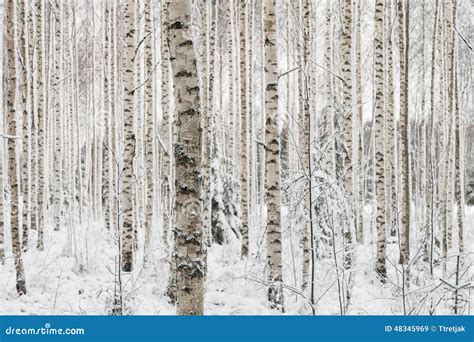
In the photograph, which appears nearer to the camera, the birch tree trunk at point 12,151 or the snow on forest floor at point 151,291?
the snow on forest floor at point 151,291

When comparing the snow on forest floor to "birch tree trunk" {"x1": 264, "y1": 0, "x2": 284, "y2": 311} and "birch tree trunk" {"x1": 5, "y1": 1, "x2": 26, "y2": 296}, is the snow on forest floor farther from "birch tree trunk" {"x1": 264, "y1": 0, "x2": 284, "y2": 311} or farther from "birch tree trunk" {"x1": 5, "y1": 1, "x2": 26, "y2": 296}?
"birch tree trunk" {"x1": 5, "y1": 1, "x2": 26, "y2": 296}

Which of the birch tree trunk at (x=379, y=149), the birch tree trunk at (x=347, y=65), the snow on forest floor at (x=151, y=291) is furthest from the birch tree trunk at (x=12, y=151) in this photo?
the birch tree trunk at (x=379, y=149)

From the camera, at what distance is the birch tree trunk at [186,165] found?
369 centimetres

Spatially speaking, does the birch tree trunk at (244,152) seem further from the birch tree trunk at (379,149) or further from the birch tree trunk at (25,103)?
the birch tree trunk at (25,103)

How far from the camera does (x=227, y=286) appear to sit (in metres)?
7.44

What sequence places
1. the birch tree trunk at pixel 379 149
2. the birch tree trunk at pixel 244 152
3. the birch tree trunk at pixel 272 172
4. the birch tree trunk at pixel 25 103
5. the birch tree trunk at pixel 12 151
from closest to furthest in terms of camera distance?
the birch tree trunk at pixel 272 172 < the birch tree trunk at pixel 12 151 < the birch tree trunk at pixel 25 103 < the birch tree trunk at pixel 379 149 < the birch tree trunk at pixel 244 152

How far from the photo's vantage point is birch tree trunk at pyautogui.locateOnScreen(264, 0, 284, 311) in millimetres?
6227

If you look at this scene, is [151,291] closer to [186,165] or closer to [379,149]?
[186,165]

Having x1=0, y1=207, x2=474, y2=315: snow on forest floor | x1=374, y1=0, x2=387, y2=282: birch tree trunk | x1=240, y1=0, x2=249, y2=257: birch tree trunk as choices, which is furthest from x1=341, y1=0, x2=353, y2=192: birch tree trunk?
x1=0, y1=207, x2=474, y2=315: snow on forest floor

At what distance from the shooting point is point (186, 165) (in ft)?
12.2

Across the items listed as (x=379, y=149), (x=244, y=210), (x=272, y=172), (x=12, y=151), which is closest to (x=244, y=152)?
(x=244, y=210)

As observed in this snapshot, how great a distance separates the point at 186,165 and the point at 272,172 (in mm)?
2710

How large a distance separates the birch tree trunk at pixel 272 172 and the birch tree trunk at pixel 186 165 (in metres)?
2.61

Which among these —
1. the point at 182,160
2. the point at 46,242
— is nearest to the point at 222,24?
the point at 46,242
